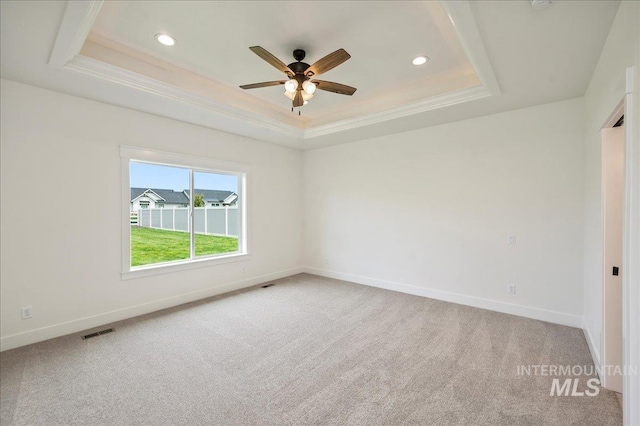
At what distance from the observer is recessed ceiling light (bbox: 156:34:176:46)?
104 inches

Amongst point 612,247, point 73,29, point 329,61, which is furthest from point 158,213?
point 612,247

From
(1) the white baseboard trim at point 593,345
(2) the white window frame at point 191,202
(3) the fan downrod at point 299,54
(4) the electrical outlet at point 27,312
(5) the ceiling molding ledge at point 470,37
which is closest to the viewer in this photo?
(5) the ceiling molding ledge at point 470,37

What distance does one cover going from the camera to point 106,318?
3.42 meters

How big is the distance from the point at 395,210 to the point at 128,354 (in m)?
4.09

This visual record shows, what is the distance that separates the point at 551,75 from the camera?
2770 millimetres

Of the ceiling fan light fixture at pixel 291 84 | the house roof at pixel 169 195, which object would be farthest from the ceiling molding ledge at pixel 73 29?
the house roof at pixel 169 195

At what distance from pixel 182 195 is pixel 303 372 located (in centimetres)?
328

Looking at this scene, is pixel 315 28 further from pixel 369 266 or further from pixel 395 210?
pixel 369 266

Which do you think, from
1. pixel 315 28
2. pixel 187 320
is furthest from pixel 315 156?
pixel 187 320

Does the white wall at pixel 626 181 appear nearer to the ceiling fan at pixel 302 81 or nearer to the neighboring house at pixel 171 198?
the ceiling fan at pixel 302 81

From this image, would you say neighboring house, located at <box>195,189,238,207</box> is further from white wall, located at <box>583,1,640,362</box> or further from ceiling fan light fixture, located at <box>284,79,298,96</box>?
white wall, located at <box>583,1,640,362</box>

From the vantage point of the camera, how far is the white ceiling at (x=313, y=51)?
80.2 inches

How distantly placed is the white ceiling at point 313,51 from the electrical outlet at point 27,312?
2.37 meters

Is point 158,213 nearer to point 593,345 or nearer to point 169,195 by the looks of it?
point 169,195
